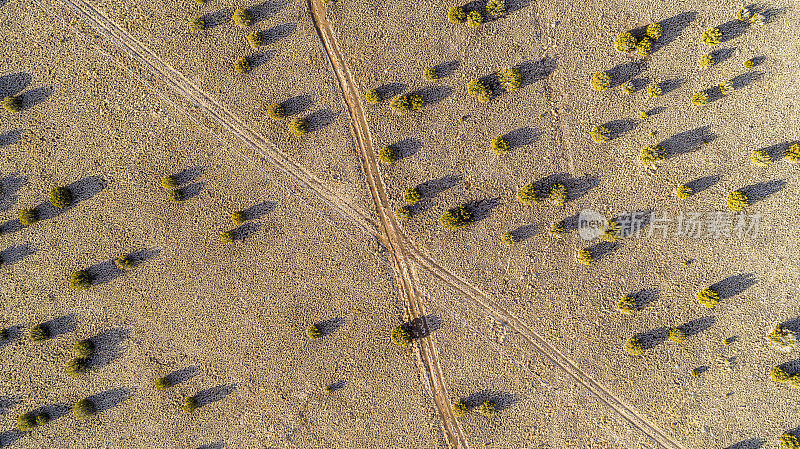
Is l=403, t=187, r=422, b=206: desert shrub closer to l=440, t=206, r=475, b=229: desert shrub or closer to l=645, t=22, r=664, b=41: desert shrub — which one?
l=440, t=206, r=475, b=229: desert shrub

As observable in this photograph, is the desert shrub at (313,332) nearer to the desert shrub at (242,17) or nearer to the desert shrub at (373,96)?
the desert shrub at (373,96)

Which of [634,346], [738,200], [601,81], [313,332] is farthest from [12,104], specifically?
[738,200]

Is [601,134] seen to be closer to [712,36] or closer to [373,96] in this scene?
[712,36]

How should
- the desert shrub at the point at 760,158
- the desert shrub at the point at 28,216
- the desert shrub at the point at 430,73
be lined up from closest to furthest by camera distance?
the desert shrub at the point at 760,158 → the desert shrub at the point at 430,73 → the desert shrub at the point at 28,216

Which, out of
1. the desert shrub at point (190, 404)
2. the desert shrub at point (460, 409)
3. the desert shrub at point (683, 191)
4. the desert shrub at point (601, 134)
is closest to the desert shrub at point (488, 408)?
the desert shrub at point (460, 409)

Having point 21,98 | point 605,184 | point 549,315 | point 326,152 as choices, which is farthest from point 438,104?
point 21,98

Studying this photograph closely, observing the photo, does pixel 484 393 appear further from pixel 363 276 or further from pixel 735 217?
pixel 735 217
